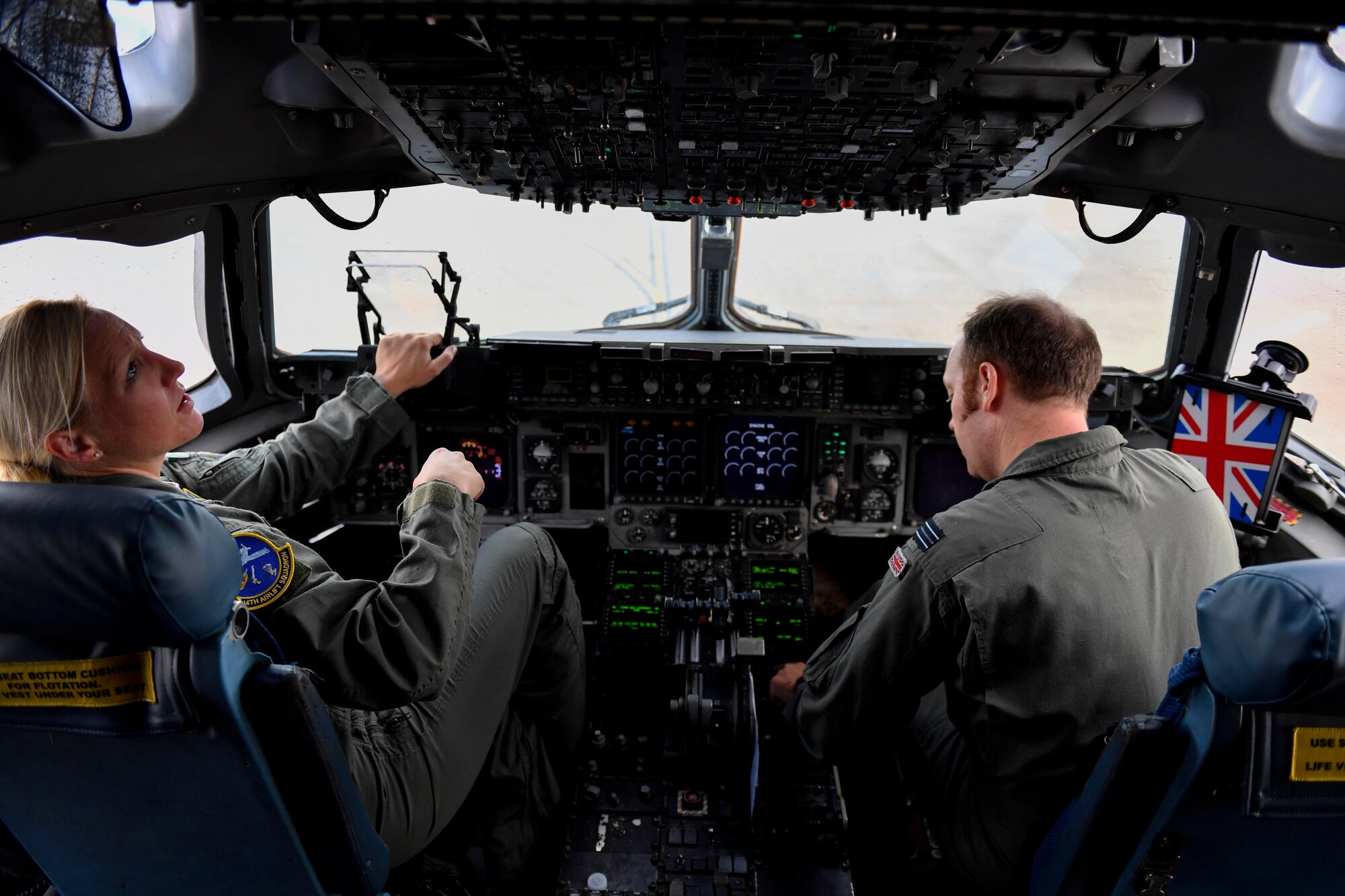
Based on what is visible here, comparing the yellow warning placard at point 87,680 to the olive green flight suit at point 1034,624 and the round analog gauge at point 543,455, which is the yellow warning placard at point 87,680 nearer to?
the olive green flight suit at point 1034,624

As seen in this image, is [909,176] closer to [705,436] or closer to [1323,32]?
[705,436]

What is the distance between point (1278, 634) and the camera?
96 cm

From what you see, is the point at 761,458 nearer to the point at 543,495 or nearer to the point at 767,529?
the point at 767,529

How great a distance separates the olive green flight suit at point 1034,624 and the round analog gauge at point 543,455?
67.4 inches

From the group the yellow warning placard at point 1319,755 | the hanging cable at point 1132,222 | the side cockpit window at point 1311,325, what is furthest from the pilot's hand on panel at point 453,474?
the side cockpit window at point 1311,325

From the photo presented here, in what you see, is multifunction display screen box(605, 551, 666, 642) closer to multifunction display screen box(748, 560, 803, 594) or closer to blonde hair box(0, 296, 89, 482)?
multifunction display screen box(748, 560, 803, 594)

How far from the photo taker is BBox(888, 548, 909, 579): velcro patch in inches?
63.1

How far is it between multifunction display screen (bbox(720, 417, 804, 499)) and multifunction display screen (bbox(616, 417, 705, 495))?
0.39 ft

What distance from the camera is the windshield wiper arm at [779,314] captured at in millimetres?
3732

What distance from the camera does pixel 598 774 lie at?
7.88 ft

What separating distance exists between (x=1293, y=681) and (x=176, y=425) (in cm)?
181

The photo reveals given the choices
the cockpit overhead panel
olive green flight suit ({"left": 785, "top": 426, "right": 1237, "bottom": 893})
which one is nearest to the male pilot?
olive green flight suit ({"left": 785, "top": 426, "right": 1237, "bottom": 893})

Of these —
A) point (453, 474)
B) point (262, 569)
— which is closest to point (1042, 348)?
point (453, 474)

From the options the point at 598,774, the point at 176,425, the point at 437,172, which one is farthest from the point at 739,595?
the point at 176,425
